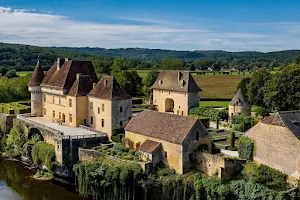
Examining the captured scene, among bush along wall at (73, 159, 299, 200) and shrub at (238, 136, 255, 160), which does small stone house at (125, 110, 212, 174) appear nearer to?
bush along wall at (73, 159, 299, 200)

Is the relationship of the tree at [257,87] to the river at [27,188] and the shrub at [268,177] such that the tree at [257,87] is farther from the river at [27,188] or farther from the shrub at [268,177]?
the river at [27,188]

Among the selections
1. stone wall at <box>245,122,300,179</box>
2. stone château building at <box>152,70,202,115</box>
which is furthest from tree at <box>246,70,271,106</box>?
stone wall at <box>245,122,300,179</box>

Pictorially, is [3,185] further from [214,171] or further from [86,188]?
[214,171]

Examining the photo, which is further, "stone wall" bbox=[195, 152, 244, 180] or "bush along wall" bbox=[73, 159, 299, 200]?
"stone wall" bbox=[195, 152, 244, 180]

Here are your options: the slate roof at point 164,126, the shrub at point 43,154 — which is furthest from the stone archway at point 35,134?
the slate roof at point 164,126

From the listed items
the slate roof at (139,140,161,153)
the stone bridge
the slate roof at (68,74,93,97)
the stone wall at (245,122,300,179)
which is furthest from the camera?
the slate roof at (68,74,93,97)

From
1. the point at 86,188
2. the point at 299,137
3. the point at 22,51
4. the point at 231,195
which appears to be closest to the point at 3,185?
the point at 86,188

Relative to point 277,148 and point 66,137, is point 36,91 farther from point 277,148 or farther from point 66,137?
point 277,148
